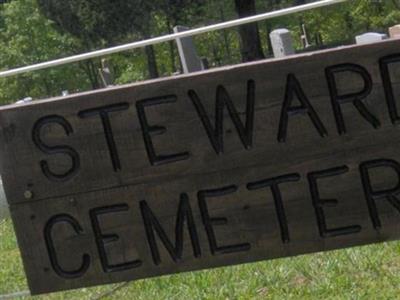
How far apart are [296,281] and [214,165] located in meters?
2.71

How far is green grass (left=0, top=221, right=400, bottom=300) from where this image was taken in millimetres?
6191

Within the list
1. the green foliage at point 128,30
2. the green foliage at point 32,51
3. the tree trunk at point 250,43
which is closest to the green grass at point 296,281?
the tree trunk at point 250,43

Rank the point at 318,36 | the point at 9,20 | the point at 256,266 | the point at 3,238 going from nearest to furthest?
the point at 256,266
the point at 3,238
the point at 318,36
the point at 9,20

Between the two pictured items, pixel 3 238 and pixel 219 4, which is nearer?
pixel 3 238

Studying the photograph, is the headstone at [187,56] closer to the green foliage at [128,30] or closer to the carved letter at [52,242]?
the carved letter at [52,242]

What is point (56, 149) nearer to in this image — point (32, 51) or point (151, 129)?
point (151, 129)

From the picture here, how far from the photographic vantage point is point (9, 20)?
54.8 m

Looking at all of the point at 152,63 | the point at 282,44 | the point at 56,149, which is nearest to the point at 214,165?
the point at 56,149

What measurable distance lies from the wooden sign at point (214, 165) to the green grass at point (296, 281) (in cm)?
203

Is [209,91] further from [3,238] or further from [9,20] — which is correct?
[9,20]

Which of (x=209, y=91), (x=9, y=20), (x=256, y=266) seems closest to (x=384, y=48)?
(x=209, y=91)

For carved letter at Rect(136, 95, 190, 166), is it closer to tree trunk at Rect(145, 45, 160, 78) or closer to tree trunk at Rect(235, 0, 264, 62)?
tree trunk at Rect(235, 0, 264, 62)

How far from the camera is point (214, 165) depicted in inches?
156

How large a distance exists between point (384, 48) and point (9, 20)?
52.0 meters
